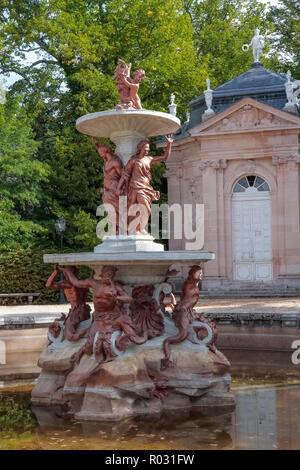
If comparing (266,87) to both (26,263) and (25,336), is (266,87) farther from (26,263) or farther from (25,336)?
(25,336)

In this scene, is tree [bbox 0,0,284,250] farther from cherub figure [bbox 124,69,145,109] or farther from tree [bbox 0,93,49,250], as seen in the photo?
cherub figure [bbox 124,69,145,109]

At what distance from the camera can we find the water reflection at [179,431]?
641cm

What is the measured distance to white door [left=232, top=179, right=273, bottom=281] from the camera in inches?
867

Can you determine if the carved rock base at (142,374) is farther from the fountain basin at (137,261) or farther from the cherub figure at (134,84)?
the cherub figure at (134,84)

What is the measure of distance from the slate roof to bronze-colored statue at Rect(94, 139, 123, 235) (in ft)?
45.2

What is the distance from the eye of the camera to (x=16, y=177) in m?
23.8

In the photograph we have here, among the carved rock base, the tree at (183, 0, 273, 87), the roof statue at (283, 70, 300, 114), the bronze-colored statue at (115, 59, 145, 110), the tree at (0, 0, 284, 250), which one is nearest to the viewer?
the carved rock base

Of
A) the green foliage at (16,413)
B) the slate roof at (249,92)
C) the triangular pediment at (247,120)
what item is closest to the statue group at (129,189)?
the green foliage at (16,413)

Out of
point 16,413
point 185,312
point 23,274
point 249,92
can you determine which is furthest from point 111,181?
point 249,92

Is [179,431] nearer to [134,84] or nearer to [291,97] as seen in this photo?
[134,84]

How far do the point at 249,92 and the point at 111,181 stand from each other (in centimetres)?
1445

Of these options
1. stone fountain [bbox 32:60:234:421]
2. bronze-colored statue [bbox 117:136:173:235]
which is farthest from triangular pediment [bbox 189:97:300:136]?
bronze-colored statue [bbox 117:136:173:235]

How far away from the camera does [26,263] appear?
74.0ft

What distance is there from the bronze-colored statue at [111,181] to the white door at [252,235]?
13.0m
